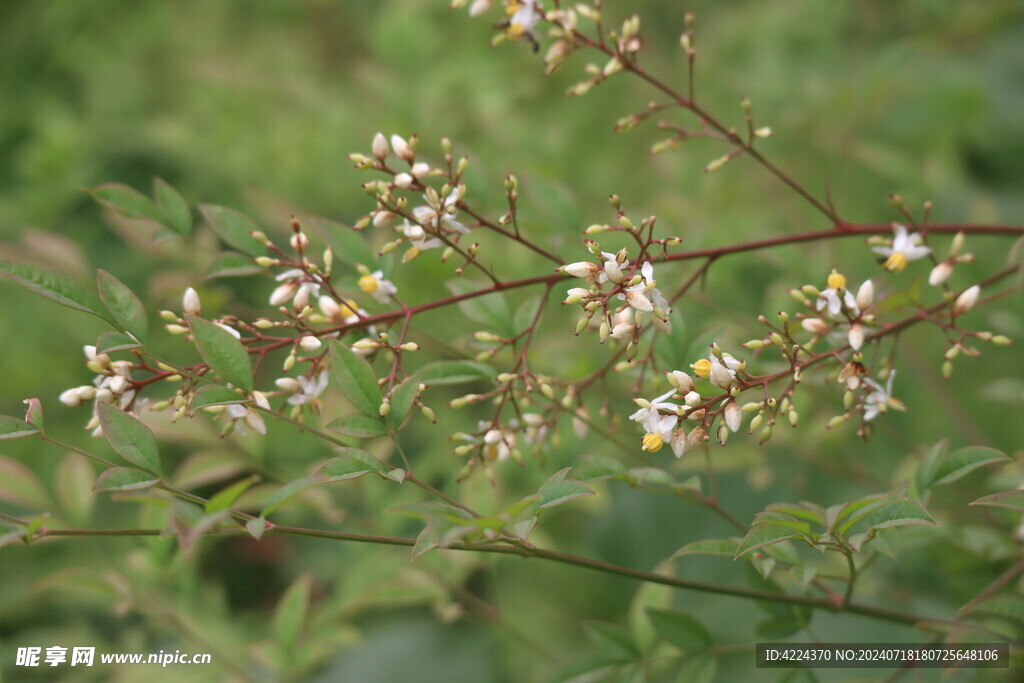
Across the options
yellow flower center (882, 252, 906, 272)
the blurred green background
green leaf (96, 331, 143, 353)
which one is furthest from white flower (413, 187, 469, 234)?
yellow flower center (882, 252, 906, 272)

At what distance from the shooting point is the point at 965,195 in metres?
1.91

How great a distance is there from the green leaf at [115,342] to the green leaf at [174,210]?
21 centimetres

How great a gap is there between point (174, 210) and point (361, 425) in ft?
1.26

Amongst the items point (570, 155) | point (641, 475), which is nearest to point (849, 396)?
point (641, 475)

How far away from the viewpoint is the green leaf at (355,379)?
2.16ft

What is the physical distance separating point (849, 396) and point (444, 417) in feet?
3.74

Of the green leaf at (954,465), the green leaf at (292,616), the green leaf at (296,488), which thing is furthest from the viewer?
the green leaf at (292,616)

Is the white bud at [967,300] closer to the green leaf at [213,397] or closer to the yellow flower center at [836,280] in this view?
the yellow flower center at [836,280]

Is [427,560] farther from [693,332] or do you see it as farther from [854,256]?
[854,256]

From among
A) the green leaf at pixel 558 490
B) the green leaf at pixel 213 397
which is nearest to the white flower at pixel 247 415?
the green leaf at pixel 213 397

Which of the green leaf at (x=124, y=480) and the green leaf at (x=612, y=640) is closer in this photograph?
the green leaf at (x=124, y=480)

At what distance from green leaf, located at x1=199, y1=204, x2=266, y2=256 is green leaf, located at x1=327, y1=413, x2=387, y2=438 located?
28 cm

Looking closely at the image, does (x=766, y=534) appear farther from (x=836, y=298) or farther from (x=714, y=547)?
(x=836, y=298)

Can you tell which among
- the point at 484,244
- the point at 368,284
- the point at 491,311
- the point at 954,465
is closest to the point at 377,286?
the point at 368,284
